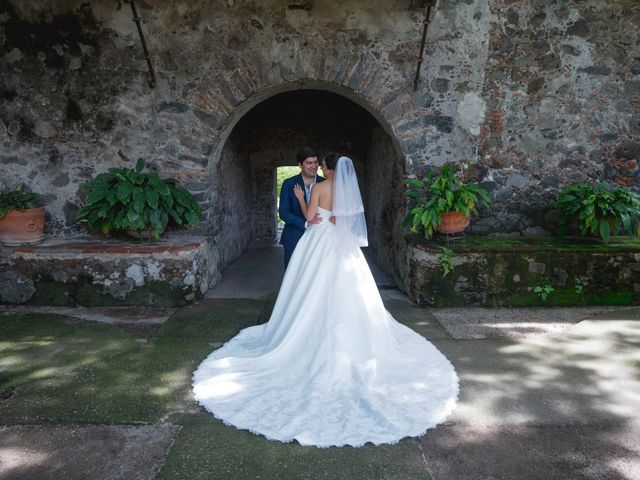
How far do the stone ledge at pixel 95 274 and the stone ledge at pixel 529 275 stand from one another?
2.55m

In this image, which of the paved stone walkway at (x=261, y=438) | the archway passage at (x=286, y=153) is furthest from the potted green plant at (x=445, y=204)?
the archway passage at (x=286, y=153)

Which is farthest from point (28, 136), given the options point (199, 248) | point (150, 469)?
point (150, 469)

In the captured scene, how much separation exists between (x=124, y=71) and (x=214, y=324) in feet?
9.43

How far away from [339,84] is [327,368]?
3105 millimetres

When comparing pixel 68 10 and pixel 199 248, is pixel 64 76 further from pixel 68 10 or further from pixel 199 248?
pixel 199 248

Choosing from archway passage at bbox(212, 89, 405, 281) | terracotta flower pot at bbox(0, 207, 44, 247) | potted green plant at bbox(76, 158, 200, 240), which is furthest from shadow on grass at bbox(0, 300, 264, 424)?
archway passage at bbox(212, 89, 405, 281)

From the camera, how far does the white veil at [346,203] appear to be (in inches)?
145

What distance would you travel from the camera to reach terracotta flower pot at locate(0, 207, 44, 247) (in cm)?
485

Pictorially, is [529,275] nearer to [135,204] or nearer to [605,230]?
[605,230]

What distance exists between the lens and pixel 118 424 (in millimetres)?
2844

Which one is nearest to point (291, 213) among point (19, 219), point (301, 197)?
point (301, 197)

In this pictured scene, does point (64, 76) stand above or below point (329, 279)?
above

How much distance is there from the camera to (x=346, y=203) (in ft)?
12.1

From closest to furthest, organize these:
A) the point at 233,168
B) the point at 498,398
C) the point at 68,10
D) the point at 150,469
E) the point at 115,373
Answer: the point at 150,469
the point at 498,398
the point at 115,373
the point at 68,10
the point at 233,168
